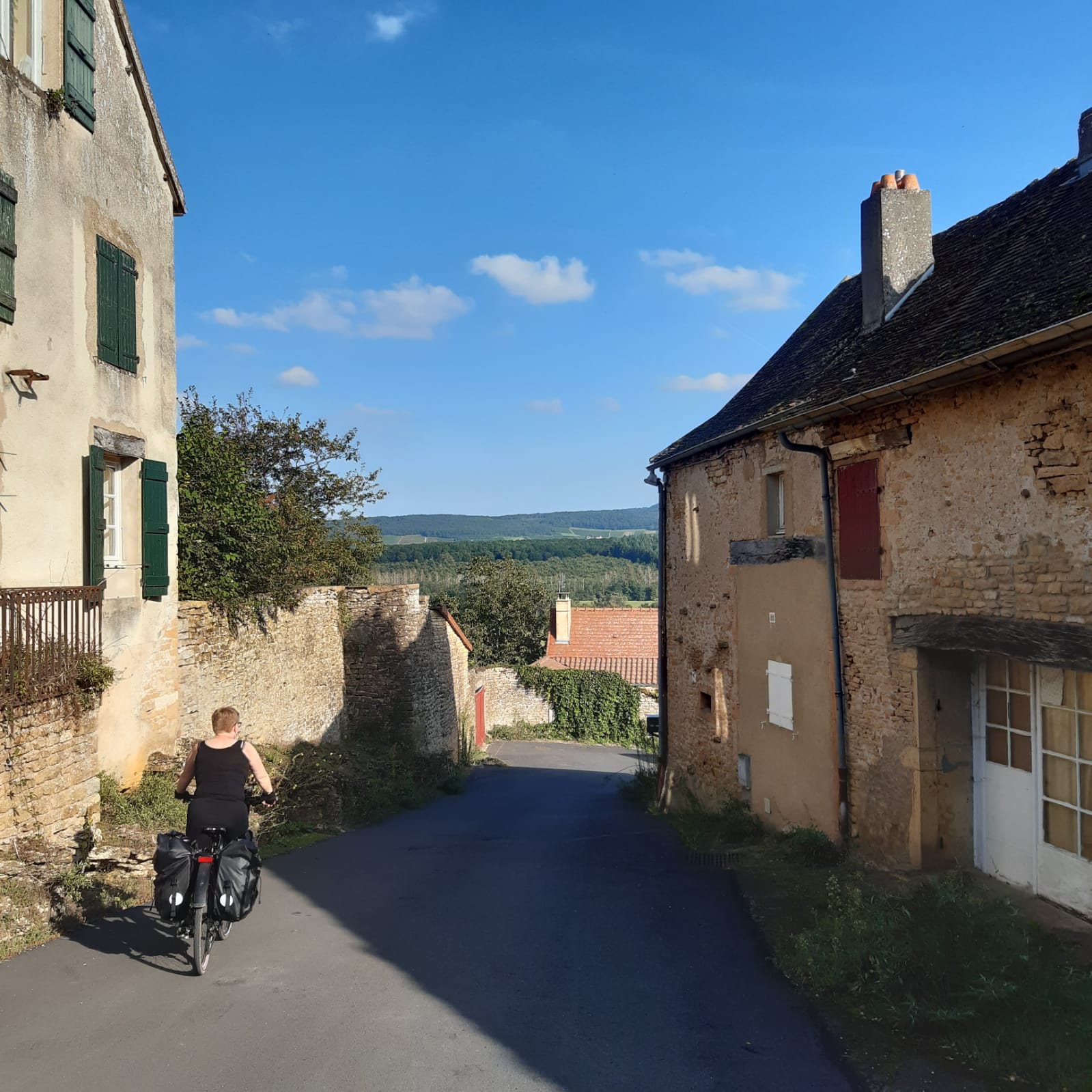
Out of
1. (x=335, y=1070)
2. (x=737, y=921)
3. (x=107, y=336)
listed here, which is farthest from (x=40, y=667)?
(x=737, y=921)

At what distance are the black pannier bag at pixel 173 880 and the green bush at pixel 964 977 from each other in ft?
12.4

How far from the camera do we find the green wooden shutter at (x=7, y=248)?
7941mm

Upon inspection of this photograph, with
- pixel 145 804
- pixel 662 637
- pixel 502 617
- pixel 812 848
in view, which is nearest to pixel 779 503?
pixel 812 848

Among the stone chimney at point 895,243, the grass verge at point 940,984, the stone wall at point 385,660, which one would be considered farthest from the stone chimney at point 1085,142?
the stone wall at point 385,660

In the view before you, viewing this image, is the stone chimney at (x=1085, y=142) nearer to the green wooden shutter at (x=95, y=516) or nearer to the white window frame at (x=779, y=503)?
the white window frame at (x=779, y=503)

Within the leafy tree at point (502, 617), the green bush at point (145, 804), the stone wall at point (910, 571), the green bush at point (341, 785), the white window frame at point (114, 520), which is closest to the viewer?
the stone wall at point (910, 571)

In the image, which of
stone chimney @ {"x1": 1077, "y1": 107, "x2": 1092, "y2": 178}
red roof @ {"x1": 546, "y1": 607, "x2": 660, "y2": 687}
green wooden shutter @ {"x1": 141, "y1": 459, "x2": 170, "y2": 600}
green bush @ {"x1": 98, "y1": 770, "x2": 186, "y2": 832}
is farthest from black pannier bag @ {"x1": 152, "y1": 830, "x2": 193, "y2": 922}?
red roof @ {"x1": 546, "y1": 607, "x2": 660, "y2": 687}

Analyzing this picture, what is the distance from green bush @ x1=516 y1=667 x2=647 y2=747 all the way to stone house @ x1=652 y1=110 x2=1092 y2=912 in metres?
23.4

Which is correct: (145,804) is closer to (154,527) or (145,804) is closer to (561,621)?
(154,527)

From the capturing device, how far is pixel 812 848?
356 inches

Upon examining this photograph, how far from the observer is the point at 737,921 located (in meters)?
A: 6.92

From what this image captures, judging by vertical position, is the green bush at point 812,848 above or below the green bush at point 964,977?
below

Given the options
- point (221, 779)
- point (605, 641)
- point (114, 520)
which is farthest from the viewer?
point (605, 641)

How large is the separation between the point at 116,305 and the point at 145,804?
5.31m
